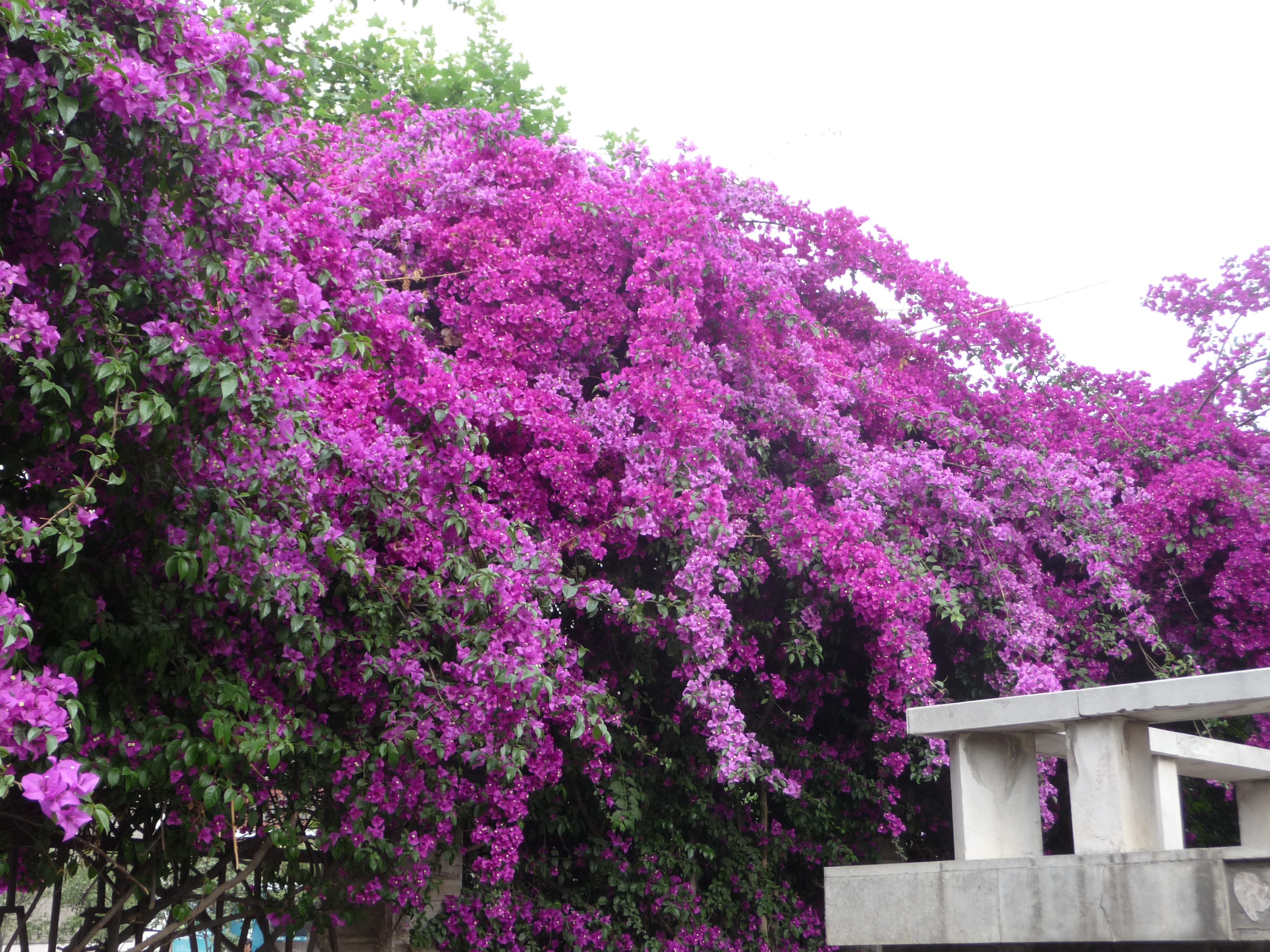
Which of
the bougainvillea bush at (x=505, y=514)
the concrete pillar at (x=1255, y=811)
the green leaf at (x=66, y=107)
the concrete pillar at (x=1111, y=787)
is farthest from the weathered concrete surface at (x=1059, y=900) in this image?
the green leaf at (x=66, y=107)

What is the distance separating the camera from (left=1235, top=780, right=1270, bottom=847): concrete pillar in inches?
187

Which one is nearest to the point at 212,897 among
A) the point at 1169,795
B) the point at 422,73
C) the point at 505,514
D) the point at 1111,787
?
the point at 505,514

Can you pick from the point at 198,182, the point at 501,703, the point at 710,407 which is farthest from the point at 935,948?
the point at 198,182

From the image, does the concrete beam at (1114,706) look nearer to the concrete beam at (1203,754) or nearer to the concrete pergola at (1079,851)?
the concrete pergola at (1079,851)

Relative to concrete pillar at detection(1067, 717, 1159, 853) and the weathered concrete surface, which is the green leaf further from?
concrete pillar at detection(1067, 717, 1159, 853)

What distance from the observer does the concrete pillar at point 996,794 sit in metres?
3.67

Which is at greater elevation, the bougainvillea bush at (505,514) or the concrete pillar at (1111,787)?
the bougainvillea bush at (505,514)

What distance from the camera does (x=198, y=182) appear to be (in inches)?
134

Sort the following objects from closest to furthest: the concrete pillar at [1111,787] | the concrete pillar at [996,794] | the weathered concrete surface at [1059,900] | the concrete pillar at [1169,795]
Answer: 1. the weathered concrete surface at [1059,900]
2. the concrete pillar at [1111,787]
3. the concrete pillar at [996,794]
4. the concrete pillar at [1169,795]

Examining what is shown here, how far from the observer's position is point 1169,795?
3.86 m

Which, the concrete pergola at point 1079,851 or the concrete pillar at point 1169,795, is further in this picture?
the concrete pillar at point 1169,795

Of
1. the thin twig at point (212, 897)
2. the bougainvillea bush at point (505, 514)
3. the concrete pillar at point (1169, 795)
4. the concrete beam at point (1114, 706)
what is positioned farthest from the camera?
the thin twig at point (212, 897)

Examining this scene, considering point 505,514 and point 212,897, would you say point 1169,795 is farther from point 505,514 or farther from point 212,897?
point 212,897

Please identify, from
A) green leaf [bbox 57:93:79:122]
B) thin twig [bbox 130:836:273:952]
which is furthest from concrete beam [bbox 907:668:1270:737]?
green leaf [bbox 57:93:79:122]
